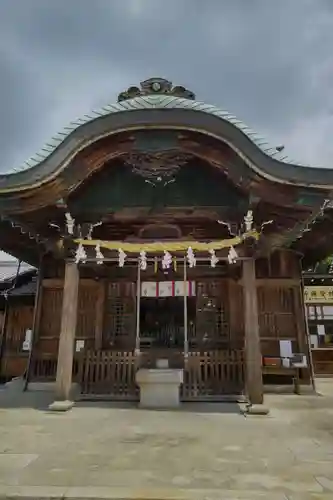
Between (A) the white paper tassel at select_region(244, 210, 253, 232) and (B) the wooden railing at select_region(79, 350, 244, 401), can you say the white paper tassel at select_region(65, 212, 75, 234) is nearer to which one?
(B) the wooden railing at select_region(79, 350, 244, 401)

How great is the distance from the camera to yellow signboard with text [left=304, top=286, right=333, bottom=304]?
15828 mm

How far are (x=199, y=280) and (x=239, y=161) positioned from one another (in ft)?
14.6

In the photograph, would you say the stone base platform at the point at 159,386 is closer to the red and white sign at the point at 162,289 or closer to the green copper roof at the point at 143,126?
the red and white sign at the point at 162,289

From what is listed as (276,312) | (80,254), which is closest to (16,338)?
(80,254)

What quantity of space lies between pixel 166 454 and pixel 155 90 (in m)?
8.74

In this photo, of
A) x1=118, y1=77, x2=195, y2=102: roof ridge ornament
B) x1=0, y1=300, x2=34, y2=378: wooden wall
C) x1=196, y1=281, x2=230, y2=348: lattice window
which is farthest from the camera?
x1=0, y1=300, x2=34, y2=378: wooden wall

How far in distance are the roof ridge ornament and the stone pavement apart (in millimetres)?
7895

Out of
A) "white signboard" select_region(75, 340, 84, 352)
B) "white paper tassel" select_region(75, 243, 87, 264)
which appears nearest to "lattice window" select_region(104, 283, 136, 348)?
"white signboard" select_region(75, 340, 84, 352)

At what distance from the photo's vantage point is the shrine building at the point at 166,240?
780 cm

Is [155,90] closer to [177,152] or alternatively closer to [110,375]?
[177,152]

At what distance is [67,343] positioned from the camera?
8242mm

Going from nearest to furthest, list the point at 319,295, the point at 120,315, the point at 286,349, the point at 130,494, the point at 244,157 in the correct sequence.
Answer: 1. the point at 130,494
2. the point at 244,157
3. the point at 286,349
4. the point at 120,315
5. the point at 319,295

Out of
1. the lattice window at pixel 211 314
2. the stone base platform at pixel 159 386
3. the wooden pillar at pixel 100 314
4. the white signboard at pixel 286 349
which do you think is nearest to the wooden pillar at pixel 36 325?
the wooden pillar at pixel 100 314

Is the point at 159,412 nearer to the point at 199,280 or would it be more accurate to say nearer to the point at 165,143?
the point at 199,280
